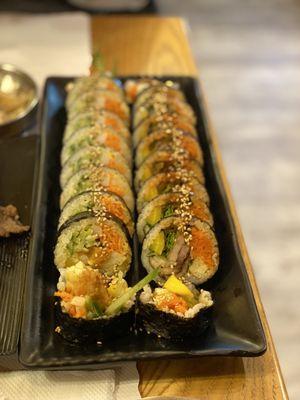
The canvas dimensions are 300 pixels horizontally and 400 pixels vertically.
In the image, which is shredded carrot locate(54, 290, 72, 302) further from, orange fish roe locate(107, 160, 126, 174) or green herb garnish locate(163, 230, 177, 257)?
orange fish roe locate(107, 160, 126, 174)

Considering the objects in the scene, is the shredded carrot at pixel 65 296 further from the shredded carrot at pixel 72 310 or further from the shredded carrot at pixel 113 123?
the shredded carrot at pixel 113 123

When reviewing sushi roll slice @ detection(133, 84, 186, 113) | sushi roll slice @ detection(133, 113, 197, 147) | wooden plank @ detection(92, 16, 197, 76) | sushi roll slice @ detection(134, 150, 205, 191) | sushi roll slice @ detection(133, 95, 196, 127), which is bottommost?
sushi roll slice @ detection(134, 150, 205, 191)

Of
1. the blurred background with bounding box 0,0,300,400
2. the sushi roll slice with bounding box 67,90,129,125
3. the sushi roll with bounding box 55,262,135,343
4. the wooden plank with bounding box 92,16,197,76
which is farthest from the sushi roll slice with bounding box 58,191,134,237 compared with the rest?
the blurred background with bounding box 0,0,300,400

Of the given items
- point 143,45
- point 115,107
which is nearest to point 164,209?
point 115,107

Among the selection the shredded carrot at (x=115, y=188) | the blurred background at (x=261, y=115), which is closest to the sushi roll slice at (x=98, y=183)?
the shredded carrot at (x=115, y=188)

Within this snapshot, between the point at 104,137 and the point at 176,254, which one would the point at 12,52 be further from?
the point at 176,254

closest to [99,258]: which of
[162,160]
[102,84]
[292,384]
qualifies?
[162,160]
